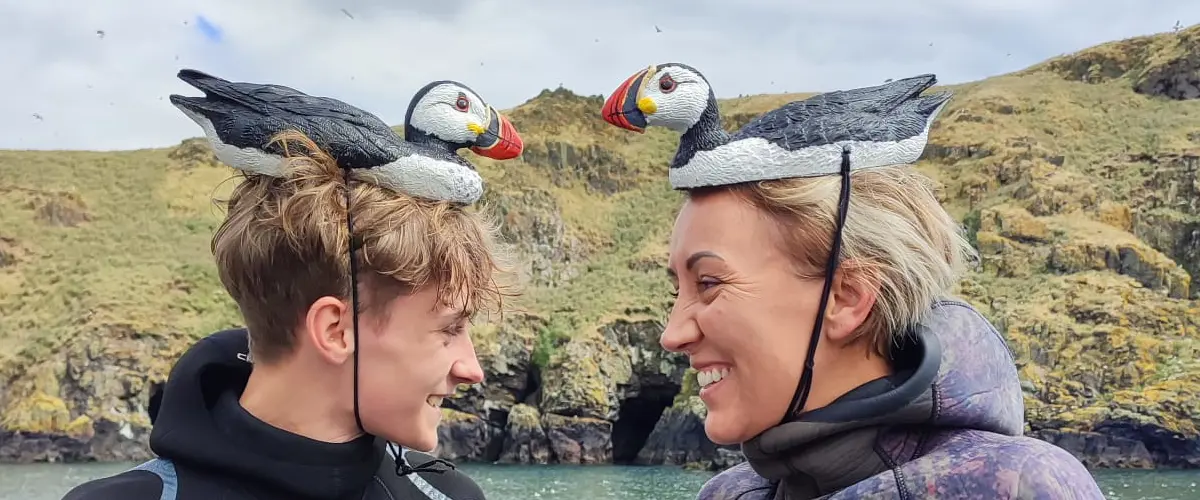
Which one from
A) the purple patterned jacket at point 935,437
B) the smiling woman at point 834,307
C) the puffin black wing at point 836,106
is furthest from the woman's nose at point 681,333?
the puffin black wing at point 836,106

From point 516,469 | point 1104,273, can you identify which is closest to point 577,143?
point 516,469

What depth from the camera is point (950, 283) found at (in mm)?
2260

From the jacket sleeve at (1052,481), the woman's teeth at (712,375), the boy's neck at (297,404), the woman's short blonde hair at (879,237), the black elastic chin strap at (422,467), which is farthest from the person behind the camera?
the black elastic chin strap at (422,467)

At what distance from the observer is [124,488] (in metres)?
2.32

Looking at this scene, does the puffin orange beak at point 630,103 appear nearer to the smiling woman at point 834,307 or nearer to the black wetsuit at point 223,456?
the smiling woman at point 834,307

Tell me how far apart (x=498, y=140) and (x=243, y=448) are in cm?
109

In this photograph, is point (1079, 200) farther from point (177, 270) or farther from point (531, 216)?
point (177, 270)

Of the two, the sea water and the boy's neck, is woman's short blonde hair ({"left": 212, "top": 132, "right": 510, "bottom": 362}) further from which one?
Result: the sea water

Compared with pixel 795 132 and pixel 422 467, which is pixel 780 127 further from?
pixel 422 467

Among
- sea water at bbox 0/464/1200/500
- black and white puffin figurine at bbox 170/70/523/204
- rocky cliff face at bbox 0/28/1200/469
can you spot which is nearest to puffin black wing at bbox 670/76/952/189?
A: black and white puffin figurine at bbox 170/70/523/204

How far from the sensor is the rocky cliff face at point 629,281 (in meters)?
46.6

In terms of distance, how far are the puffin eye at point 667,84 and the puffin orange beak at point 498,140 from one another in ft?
1.53

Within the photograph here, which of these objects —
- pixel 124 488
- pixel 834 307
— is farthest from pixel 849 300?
pixel 124 488

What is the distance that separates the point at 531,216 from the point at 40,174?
181 ft
